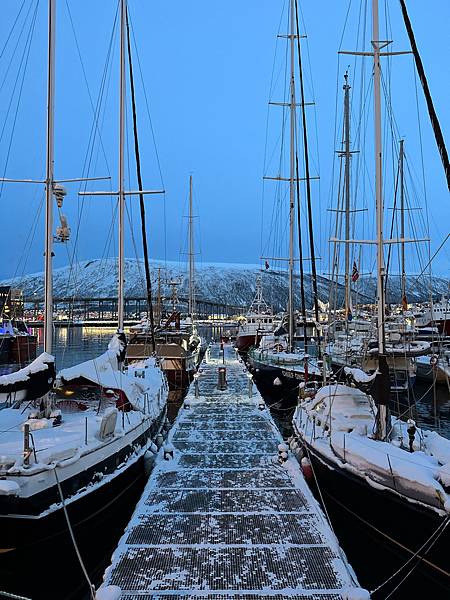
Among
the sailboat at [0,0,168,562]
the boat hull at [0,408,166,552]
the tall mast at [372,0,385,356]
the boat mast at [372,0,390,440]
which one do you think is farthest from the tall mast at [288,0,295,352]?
the boat hull at [0,408,166,552]

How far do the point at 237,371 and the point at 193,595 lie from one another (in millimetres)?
24713

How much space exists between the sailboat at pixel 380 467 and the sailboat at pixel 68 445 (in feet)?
14.2

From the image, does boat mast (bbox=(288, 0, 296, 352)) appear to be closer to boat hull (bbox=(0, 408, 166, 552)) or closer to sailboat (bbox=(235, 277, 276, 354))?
sailboat (bbox=(235, 277, 276, 354))

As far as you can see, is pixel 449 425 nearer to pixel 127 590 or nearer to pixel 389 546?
pixel 389 546

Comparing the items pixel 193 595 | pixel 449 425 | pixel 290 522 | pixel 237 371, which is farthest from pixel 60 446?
pixel 237 371

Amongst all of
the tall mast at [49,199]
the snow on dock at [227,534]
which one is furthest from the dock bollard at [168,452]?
the tall mast at [49,199]

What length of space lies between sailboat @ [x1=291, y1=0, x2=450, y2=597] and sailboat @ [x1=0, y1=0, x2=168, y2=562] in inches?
170

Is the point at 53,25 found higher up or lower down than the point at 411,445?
higher up

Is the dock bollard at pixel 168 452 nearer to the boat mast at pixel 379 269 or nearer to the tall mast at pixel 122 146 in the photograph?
the boat mast at pixel 379 269

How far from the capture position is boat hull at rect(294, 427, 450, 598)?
24.8 feet

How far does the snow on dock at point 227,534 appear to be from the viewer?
6.99 meters

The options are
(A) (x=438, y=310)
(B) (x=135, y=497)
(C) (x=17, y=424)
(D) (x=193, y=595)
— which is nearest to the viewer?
(D) (x=193, y=595)

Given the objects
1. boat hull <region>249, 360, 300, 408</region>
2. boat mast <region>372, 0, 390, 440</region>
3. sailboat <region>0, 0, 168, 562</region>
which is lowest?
boat hull <region>249, 360, 300, 408</region>

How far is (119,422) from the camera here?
1167cm
